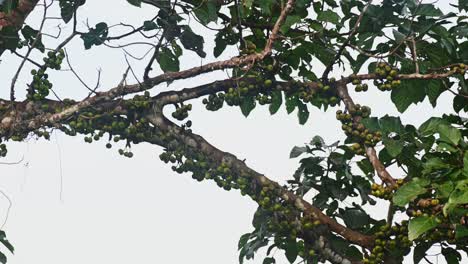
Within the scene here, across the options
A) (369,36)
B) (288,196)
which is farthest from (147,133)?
(369,36)

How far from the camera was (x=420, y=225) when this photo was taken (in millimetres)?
3791

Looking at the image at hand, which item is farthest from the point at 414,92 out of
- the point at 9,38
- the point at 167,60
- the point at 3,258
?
the point at 3,258

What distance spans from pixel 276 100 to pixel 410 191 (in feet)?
5.19

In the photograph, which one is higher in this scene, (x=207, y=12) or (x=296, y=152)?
(x=207, y=12)

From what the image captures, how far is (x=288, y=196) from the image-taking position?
16.0ft

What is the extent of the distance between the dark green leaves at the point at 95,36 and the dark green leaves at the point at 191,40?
0.54 m

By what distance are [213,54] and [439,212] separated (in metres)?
2.08

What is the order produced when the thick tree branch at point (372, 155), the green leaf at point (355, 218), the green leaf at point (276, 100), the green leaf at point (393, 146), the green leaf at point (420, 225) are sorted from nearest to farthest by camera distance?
the green leaf at point (420, 225)
the green leaf at point (393, 146)
the thick tree branch at point (372, 155)
the green leaf at point (355, 218)
the green leaf at point (276, 100)

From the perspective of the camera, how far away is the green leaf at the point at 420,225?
12.4 feet

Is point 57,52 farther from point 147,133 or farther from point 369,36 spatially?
point 369,36

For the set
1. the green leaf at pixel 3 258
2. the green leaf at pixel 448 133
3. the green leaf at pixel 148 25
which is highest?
the green leaf at pixel 148 25

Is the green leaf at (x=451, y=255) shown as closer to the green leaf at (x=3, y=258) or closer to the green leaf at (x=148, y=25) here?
the green leaf at (x=148, y=25)

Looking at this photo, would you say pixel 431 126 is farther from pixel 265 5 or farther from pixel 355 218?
pixel 265 5

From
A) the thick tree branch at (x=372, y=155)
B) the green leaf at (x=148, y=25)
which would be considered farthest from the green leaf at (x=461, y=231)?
the green leaf at (x=148, y=25)
